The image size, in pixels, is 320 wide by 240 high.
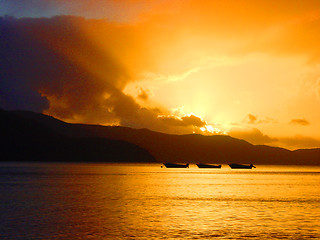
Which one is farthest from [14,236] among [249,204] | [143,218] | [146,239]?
[249,204]

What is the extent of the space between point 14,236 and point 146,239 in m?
14.2

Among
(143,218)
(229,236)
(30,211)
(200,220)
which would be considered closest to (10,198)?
(30,211)

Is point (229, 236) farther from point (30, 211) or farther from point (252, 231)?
point (30, 211)

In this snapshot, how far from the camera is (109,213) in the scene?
6278 cm

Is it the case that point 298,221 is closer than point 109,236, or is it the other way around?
point 109,236

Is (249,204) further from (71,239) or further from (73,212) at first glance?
(71,239)

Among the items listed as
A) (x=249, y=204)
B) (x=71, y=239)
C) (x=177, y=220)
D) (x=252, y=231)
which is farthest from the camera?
(x=249, y=204)

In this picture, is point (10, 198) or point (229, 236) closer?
point (229, 236)

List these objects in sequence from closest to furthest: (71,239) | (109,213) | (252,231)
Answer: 1. (71,239)
2. (252,231)
3. (109,213)

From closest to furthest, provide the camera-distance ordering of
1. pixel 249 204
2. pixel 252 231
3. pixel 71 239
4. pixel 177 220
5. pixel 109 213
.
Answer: pixel 71 239 < pixel 252 231 < pixel 177 220 < pixel 109 213 < pixel 249 204

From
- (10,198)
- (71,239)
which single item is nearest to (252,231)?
(71,239)

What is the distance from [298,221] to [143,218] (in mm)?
21568

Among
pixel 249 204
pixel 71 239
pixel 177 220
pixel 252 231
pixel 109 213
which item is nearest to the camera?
pixel 71 239

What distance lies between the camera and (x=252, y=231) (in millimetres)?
48281
